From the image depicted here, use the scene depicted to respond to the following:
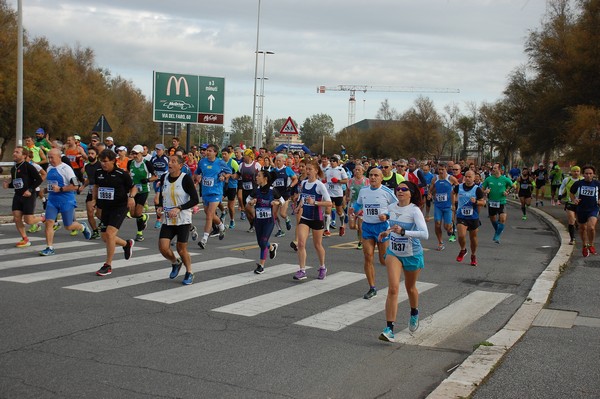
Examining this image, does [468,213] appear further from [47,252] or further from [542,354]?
[47,252]

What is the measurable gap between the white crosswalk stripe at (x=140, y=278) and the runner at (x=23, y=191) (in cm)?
341

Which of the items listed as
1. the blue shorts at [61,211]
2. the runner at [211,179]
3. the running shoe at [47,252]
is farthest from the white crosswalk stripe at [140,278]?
the runner at [211,179]

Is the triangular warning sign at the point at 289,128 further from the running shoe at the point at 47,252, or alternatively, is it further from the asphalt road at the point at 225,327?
the running shoe at the point at 47,252

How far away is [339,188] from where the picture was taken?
1897 cm

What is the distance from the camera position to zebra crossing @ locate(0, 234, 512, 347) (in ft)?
29.0

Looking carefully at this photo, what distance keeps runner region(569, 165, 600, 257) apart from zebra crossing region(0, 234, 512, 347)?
19.5 feet

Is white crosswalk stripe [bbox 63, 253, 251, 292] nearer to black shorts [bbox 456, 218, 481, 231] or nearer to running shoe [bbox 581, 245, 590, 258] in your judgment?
black shorts [bbox 456, 218, 481, 231]

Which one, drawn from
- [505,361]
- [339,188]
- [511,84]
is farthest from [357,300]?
[511,84]

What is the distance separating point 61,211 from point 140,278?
10.8 feet

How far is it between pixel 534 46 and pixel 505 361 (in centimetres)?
4288

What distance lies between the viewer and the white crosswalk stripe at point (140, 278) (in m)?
10.1

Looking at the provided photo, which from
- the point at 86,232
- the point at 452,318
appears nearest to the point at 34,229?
the point at 86,232

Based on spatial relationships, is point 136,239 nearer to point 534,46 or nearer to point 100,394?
point 100,394

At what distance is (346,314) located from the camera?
9.20m
